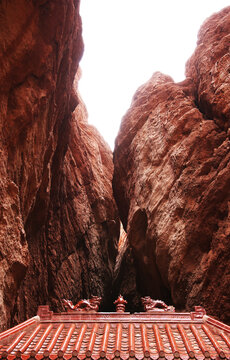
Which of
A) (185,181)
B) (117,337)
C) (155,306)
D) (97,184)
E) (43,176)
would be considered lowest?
(117,337)

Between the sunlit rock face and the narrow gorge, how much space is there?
54 mm

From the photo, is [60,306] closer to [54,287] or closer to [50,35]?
[54,287]

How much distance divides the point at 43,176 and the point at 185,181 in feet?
17.8

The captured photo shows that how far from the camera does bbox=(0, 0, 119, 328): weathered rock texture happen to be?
8219 millimetres

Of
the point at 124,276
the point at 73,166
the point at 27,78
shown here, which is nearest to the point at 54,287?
the point at 124,276

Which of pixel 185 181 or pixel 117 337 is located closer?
pixel 117 337

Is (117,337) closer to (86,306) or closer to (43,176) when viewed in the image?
(86,306)

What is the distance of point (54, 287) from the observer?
1413 cm

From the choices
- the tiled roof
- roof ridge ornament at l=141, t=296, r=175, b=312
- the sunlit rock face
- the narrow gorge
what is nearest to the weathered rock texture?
the narrow gorge

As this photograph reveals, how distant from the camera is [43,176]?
480 inches

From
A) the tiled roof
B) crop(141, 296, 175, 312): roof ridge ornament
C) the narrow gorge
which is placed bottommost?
the tiled roof

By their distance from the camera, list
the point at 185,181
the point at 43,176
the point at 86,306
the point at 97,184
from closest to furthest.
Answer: the point at 86,306 → the point at 43,176 → the point at 185,181 → the point at 97,184

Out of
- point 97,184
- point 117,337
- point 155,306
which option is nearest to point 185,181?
point 155,306

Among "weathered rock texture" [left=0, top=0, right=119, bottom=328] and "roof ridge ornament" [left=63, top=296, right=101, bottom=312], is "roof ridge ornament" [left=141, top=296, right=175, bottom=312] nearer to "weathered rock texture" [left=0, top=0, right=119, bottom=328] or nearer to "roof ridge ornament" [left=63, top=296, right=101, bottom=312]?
"roof ridge ornament" [left=63, top=296, right=101, bottom=312]
